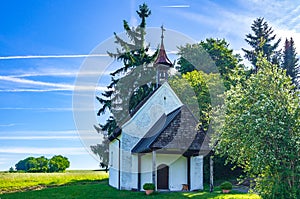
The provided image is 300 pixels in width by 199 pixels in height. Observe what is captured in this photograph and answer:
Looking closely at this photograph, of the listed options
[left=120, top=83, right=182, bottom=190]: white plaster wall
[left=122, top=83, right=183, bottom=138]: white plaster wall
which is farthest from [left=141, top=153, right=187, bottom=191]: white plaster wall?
[left=122, top=83, right=183, bottom=138]: white plaster wall

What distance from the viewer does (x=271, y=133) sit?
11.3 m

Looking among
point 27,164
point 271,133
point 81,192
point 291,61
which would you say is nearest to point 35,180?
point 81,192

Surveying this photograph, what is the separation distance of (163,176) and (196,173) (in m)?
2.01

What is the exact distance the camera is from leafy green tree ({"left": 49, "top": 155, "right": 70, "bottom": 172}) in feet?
170

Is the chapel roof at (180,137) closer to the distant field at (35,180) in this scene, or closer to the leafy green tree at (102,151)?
the distant field at (35,180)

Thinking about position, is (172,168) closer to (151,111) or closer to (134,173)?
(134,173)

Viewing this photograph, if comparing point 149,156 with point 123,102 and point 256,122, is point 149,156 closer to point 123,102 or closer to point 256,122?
point 256,122

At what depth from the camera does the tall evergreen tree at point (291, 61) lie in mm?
40594

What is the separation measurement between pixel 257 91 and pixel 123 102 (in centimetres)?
Result: 2650

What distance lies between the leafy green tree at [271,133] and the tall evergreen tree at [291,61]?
3024cm

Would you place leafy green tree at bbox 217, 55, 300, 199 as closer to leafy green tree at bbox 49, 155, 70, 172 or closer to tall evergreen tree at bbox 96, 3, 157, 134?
tall evergreen tree at bbox 96, 3, 157, 134

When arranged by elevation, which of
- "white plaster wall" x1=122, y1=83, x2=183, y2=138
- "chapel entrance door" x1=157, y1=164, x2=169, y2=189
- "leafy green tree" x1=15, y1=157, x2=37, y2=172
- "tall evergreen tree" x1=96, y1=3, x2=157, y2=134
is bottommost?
"leafy green tree" x1=15, y1=157, x2=37, y2=172

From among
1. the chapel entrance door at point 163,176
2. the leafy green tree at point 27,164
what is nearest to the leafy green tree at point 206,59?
the chapel entrance door at point 163,176

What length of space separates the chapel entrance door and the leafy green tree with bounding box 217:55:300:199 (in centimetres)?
853
